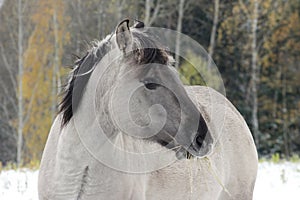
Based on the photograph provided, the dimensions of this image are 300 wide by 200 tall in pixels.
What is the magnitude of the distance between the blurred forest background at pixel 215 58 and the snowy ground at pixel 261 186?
9834 mm

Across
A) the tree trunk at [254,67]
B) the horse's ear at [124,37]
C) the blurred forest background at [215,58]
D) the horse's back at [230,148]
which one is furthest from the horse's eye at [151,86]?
the tree trunk at [254,67]

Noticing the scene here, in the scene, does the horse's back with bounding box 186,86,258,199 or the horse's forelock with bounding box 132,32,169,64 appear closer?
the horse's forelock with bounding box 132,32,169,64

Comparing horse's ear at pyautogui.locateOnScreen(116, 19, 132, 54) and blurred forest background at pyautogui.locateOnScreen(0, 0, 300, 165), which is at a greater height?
Result: horse's ear at pyautogui.locateOnScreen(116, 19, 132, 54)

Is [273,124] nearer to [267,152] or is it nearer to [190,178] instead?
[267,152]

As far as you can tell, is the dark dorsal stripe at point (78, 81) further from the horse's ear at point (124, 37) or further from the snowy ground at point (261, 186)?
the snowy ground at point (261, 186)

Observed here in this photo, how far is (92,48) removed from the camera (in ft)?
11.1

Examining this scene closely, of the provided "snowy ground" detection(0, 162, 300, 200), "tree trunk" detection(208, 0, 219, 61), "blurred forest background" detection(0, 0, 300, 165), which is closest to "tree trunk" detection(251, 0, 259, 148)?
→ "blurred forest background" detection(0, 0, 300, 165)

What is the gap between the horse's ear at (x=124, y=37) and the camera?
A: 3043 millimetres

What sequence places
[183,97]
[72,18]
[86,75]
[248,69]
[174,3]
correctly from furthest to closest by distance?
1. [248,69]
2. [174,3]
3. [72,18]
4. [86,75]
5. [183,97]

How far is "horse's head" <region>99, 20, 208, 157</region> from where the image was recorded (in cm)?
311

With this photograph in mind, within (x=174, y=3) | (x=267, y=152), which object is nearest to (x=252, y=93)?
(x=267, y=152)

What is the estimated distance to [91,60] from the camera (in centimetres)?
334

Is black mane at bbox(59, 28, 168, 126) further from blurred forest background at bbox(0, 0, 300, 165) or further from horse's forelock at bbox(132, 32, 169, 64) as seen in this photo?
blurred forest background at bbox(0, 0, 300, 165)

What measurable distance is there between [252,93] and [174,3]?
4.77m
